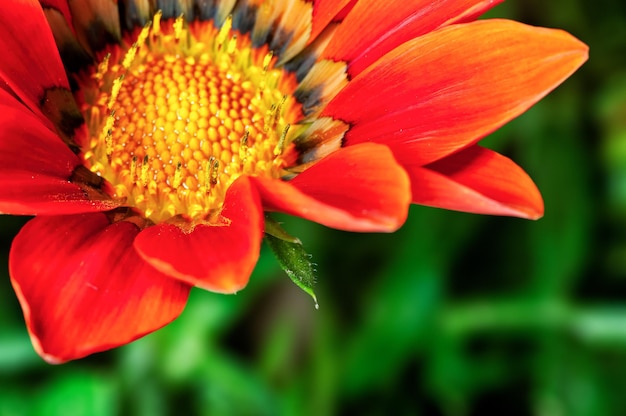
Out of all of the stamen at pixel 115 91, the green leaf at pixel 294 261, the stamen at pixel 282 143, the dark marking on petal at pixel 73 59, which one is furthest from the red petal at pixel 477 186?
the dark marking on petal at pixel 73 59

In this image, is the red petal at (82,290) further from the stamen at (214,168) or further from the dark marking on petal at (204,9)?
the dark marking on petal at (204,9)

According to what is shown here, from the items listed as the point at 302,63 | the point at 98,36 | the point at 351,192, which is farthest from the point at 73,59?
the point at 351,192

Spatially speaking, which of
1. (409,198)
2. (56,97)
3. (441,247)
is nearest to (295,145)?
(56,97)

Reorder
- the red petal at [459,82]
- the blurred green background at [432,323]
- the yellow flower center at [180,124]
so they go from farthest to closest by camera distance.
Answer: the blurred green background at [432,323], the yellow flower center at [180,124], the red petal at [459,82]

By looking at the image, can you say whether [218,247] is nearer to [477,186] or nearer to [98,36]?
[477,186]

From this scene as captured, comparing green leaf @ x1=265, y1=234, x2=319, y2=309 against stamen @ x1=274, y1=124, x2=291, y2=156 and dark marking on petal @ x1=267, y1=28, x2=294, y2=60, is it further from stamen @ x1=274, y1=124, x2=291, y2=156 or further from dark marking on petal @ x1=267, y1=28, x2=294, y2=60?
dark marking on petal @ x1=267, y1=28, x2=294, y2=60

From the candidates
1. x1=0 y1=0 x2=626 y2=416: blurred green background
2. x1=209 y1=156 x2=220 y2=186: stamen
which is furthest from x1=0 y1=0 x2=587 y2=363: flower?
x1=0 y1=0 x2=626 y2=416: blurred green background
